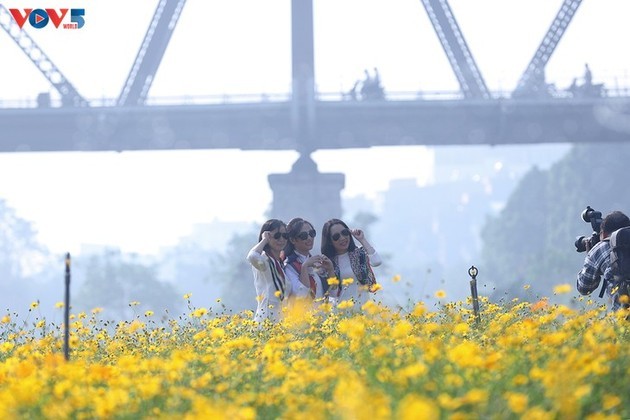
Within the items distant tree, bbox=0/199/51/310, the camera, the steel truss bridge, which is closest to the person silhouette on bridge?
the steel truss bridge

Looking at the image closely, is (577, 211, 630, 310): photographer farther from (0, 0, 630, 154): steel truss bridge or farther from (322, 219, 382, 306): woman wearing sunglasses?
(0, 0, 630, 154): steel truss bridge

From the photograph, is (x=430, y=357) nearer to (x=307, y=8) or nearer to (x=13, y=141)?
(x=13, y=141)

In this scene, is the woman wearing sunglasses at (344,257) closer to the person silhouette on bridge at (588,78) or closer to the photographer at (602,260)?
the photographer at (602,260)

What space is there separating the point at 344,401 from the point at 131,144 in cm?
3981

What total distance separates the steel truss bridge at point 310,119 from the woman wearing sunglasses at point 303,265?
32.4m

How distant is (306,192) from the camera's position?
44.9m

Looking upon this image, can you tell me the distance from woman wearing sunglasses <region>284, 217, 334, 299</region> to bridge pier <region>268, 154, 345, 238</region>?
35.6 meters

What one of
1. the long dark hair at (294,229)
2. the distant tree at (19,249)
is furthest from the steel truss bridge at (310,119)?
the distant tree at (19,249)

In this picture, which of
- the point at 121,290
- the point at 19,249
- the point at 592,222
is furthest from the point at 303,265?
the point at 19,249

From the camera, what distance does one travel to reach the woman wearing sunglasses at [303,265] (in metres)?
8.80

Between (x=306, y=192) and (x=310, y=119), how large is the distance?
3.68 meters

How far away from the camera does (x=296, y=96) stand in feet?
140

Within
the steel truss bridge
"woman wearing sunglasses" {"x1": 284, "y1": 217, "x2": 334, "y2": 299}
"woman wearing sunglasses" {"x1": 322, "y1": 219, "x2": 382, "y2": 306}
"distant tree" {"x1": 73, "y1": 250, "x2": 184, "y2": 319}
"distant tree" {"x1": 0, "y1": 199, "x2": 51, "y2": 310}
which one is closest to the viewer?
"woman wearing sunglasses" {"x1": 284, "y1": 217, "x2": 334, "y2": 299}

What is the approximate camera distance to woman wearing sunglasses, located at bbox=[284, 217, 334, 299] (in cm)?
880
